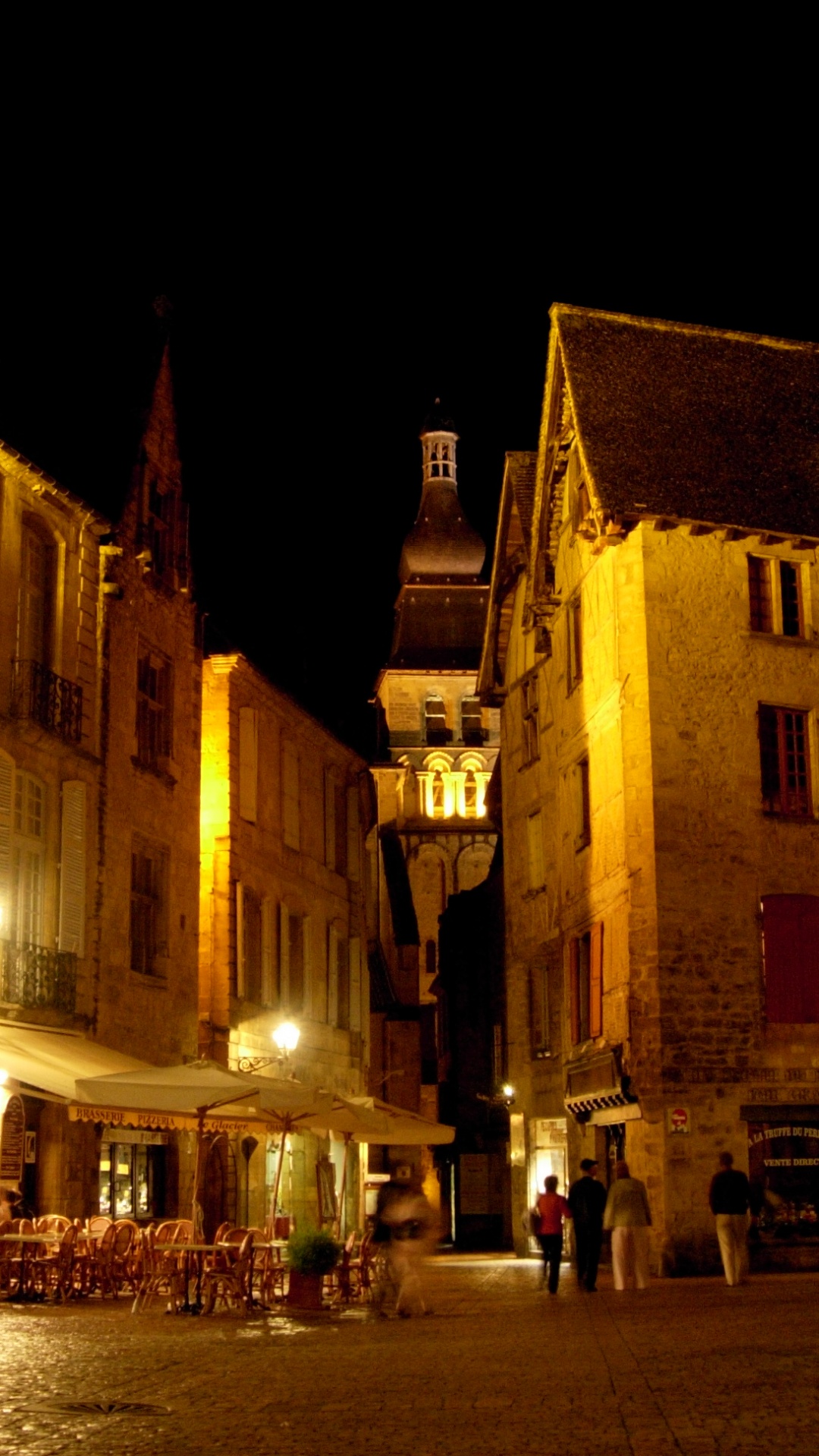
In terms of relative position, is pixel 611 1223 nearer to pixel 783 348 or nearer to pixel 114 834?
pixel 114 834

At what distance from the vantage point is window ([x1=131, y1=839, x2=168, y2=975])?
2736cm

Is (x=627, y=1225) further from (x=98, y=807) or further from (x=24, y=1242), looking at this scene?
(x=98, y=807)

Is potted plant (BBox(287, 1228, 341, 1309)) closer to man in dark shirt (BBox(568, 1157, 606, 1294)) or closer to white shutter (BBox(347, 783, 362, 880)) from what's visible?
man in dark shirt (BBox(568, 1157, 606, 1294))

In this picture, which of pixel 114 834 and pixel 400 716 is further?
pixel 400 716

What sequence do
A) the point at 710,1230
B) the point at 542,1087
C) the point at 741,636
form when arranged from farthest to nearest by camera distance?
1. the point at 542,1087
2. the point at 741,636
3. the point at 710,1230

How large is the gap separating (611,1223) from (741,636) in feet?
34.3

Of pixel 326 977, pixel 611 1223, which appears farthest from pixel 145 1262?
pixel 326 977

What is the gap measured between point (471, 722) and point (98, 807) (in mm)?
59256

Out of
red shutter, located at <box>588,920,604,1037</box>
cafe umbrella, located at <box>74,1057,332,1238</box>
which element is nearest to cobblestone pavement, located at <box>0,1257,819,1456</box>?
cafe umbrella, located at <box>74,1057,332,1238</box>

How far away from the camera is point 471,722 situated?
84.8m

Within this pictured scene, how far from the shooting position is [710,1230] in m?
25.8

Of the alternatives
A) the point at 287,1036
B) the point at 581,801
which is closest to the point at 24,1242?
the point at 287,1036

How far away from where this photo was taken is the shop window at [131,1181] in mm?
25297

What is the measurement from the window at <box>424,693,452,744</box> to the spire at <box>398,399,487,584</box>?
242 inches
